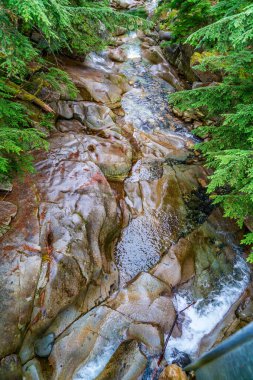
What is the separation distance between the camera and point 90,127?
800cm

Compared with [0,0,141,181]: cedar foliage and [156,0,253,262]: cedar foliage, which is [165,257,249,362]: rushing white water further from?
[0,0,141,181]: cedar foliage

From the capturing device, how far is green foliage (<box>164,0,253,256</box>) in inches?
150

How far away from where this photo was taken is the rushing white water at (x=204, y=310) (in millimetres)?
4659

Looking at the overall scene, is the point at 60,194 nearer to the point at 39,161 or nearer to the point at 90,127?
the point at 39,161

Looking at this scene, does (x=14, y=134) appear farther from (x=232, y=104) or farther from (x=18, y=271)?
(x=232, y=104)

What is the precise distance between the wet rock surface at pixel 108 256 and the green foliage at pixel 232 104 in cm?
155

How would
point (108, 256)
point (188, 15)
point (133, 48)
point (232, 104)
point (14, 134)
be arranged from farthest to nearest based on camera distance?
1. point (133, 48)
2. point (188, 15)
3. point (232, 104)
4. point (108, 256)
5. point (14, 134)

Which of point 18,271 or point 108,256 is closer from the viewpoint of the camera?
point 18,271

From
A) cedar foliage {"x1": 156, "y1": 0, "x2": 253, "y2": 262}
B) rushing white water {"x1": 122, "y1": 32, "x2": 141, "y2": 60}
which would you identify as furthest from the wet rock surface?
rushing white water {"x1": 122, "y1": 32, "x2": 141, "y2": 60}

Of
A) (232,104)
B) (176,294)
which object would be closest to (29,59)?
(232,104)

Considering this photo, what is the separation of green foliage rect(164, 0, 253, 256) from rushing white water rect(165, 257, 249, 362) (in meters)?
1.60

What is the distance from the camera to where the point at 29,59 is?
4.32 m

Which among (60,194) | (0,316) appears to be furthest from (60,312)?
(60,194)

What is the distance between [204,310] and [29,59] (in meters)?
6.25
